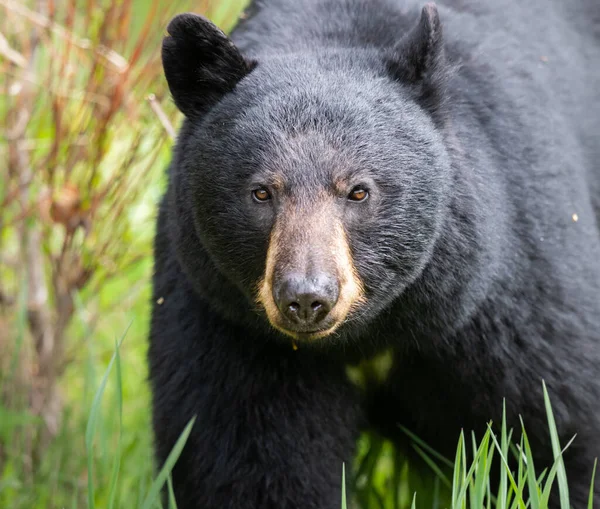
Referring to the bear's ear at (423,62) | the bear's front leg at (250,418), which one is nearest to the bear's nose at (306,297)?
the bear's front leg at (250,418)

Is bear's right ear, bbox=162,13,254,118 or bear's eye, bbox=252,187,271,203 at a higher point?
bear's right ear, bbox=162,13,254,118

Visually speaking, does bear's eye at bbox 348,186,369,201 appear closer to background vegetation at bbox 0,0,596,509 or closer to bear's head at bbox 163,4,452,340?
bear's head at bbox 163,4,452,340

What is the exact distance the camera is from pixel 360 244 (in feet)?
11.0

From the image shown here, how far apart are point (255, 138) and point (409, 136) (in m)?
0.50

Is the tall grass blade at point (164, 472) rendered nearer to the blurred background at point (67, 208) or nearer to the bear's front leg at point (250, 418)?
the bear's front leg at point (250, 418)

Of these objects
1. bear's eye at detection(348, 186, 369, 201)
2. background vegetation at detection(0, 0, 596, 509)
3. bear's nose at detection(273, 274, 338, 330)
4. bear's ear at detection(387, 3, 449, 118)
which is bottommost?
background vegetation at detection(0, 0, 596, 509)

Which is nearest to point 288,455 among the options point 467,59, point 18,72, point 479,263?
point 479,263

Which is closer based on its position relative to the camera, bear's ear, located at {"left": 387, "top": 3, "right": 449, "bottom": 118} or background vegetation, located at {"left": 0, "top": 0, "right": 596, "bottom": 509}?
bear's ear, located at {"left": 387, "top": 3, "right": 449, "bottom": 118}

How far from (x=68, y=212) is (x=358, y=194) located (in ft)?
7.38

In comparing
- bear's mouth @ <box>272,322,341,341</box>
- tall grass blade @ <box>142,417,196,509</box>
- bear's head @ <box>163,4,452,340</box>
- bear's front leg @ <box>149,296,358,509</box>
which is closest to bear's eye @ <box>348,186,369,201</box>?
bear's head @ <box>163,4,452,340</box>

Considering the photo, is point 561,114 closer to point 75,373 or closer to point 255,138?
point 255,138

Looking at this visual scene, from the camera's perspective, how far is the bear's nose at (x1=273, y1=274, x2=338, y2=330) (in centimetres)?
304

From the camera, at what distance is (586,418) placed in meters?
3.84

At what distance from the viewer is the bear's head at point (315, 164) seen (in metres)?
3.26
